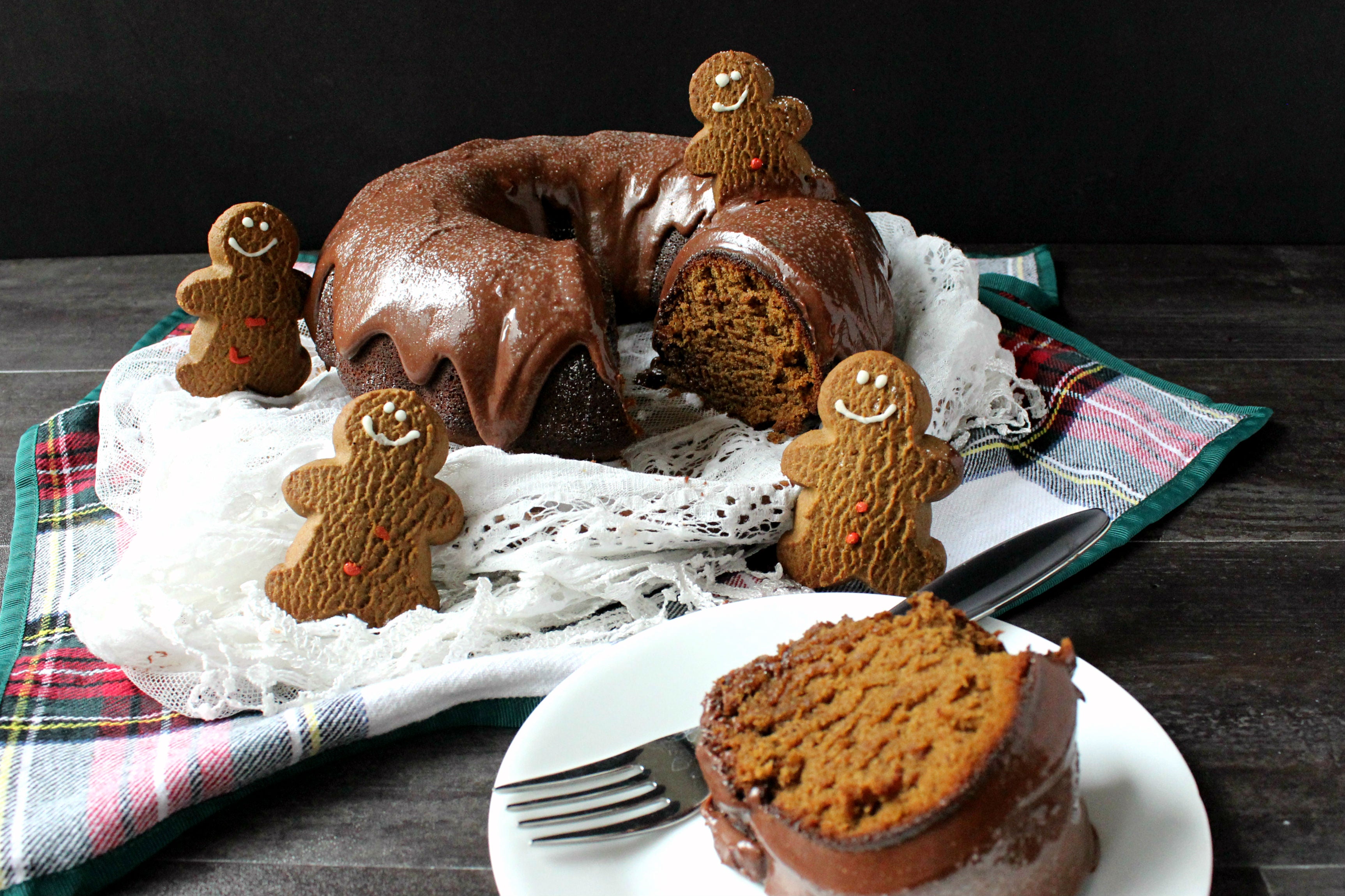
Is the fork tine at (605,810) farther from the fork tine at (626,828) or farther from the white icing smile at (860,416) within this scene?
the white icing smile at (860,416)

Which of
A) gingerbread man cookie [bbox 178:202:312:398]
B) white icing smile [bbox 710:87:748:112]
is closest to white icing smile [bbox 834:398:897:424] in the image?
gingerbread man cookie [bbox 178:202:312:398]

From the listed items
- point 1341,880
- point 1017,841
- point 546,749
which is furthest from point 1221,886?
point 546,749

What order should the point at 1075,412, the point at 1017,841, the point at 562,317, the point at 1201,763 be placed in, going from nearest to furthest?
the point at 1017,841
the point at 1201,763
the point at 562,317
the point at 1075,412

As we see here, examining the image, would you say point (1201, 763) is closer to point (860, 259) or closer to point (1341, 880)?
point (1341, 880)

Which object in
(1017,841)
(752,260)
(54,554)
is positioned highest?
(752,260)

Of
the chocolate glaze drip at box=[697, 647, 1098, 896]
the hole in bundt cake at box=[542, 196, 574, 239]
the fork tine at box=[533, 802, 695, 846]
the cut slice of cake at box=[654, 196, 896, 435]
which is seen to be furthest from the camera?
the hole in bundt cake at box=[542, 196, 574, 239]

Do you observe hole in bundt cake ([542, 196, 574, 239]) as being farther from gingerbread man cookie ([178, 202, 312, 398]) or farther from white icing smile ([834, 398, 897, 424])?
white icing smile ([834, 398, 897, 424])

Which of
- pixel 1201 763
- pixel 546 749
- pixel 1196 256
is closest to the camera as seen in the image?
pixel 546 749
